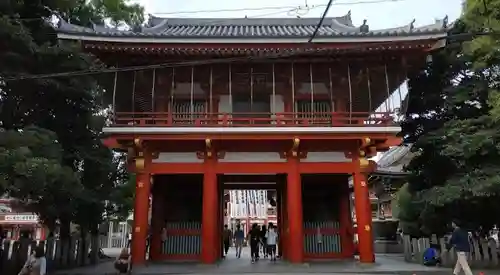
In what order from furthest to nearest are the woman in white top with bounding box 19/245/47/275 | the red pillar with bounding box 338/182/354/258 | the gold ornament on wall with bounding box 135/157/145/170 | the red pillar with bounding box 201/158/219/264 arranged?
1. the red pillar with bounding box 338/182/354/258
2. the gold ornament on wall with bounding box 135/157/145/170
3. the red pillar with bounding box 201/158/219/264
4. the woman in white top with bounding box 19/245/47/275

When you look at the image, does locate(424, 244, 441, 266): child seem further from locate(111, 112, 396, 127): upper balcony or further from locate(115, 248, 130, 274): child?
locate(115, 248, 130, 274): child

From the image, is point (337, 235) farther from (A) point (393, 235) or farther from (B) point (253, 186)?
(A) point (393, 235)

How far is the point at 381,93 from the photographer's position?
19.8m

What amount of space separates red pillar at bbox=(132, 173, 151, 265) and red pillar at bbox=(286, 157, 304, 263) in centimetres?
524

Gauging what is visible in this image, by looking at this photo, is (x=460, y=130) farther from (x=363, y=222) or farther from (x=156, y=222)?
(x=156, y=222)

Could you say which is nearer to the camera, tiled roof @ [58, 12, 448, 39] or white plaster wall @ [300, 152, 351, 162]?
white plaster wall @ [300, 152, 351, 162]

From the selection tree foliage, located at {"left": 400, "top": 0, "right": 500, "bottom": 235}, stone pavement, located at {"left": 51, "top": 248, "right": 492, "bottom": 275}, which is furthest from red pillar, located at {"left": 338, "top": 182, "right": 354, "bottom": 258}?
tree foliage, located at {"left": 400, "top": 0, "right": 500, "bottom": 235}

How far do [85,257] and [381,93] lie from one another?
50.3ft

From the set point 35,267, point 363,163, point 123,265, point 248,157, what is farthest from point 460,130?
point 35,267

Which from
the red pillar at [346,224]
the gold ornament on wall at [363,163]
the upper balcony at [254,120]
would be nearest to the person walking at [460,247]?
the gold ornament on wall at [363,163]

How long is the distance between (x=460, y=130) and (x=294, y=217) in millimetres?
6984

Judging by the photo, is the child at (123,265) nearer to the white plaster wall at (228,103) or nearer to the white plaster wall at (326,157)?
the white plaster wall at (228,103)

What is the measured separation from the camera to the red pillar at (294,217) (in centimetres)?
1639

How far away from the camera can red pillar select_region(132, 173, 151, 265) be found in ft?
52.9
